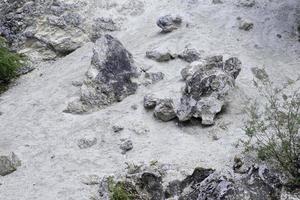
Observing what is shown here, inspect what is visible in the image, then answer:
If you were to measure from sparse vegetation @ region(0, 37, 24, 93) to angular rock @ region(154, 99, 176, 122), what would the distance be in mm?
5209

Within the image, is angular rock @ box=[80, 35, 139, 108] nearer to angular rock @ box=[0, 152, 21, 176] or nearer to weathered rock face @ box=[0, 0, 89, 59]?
angular rock @ box=[0, 152, 21, 176]

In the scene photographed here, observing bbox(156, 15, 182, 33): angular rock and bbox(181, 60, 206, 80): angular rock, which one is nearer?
bbox(181, 60, 206, 80): angular rock

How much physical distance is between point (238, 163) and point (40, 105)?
5.74 meters

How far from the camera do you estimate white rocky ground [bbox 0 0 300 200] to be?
1020 centimetres

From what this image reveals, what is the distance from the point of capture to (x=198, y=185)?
779cm

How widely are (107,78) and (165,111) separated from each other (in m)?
2.11

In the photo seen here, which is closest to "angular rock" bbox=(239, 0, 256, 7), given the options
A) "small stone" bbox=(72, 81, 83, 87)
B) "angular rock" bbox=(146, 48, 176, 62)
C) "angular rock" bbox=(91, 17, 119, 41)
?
"angular rock" bbox=(146, 48, 176, 62)

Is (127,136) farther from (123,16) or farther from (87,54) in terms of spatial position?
(123,16)

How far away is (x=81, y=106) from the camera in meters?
12.4

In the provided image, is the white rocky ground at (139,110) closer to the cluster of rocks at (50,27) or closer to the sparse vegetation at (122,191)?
the cluster of rocks at (50,27)

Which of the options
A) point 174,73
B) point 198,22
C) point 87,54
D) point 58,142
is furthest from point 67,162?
point 198,22

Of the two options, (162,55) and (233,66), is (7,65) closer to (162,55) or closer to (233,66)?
(162,55)

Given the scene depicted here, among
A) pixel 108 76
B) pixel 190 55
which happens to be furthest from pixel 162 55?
pixel 108 76

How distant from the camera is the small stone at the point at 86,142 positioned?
11.1 metres
